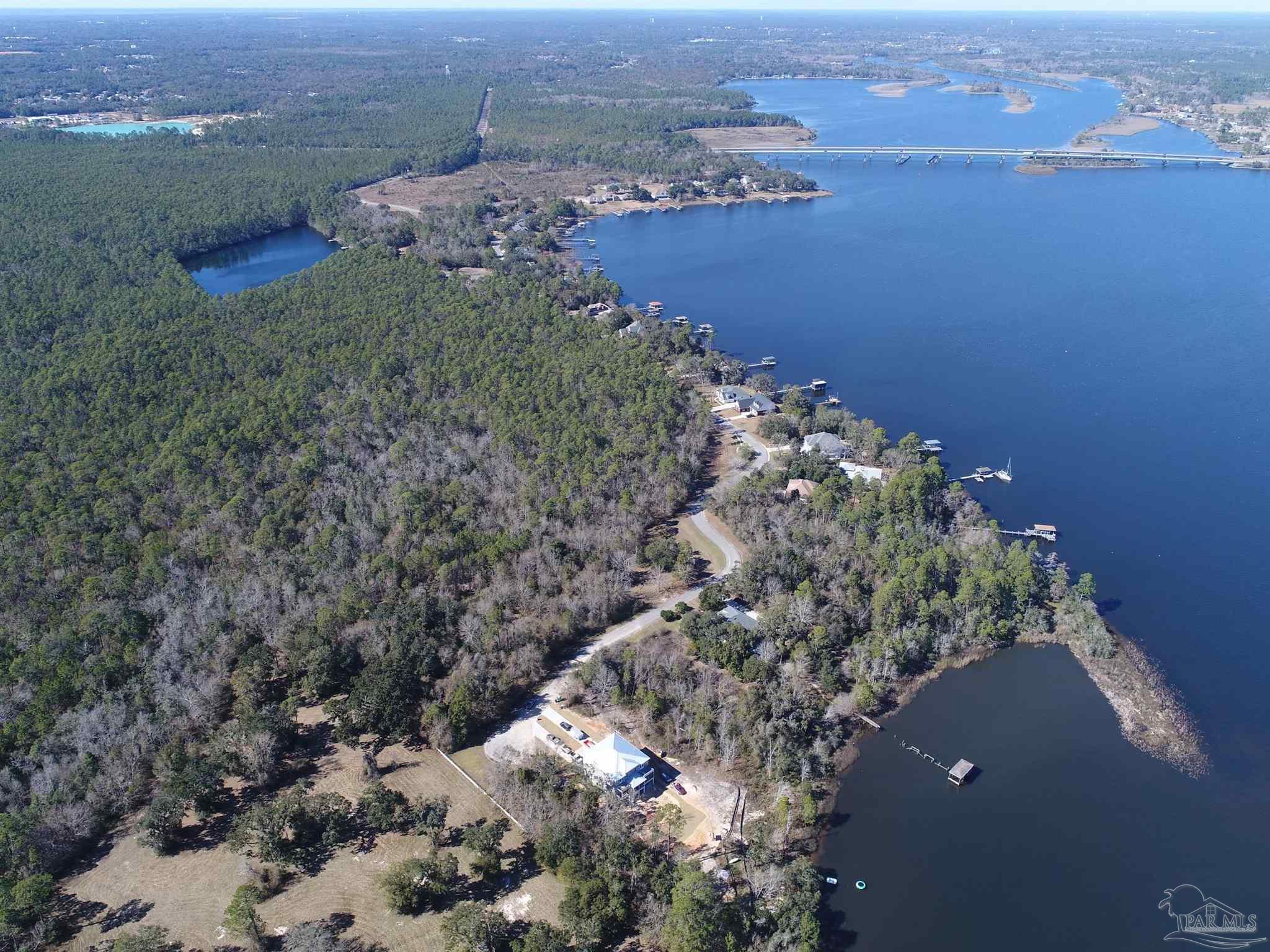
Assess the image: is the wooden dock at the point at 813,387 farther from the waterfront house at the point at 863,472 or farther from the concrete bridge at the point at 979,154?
the concrete bridge at the point at 979,154

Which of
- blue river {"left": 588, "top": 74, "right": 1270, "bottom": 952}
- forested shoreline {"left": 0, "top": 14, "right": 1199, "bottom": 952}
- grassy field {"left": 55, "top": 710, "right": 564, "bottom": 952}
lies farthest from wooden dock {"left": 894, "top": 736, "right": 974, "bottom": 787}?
grassy field {"left": 55, "top": 710, "right": 564, "bottom": 952}

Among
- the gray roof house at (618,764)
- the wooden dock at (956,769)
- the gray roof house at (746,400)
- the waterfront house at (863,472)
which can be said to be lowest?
the wooden dock at (956,769)

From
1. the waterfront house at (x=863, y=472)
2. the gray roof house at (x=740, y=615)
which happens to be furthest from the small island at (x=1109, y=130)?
the gray roof house at (x=740, y=615)

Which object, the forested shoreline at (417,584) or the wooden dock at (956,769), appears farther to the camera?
the wooden dock at (956,769)

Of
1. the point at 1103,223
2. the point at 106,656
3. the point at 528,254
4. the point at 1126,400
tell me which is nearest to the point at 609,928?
the point at 106,656

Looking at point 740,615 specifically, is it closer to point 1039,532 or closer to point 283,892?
point 1039,532

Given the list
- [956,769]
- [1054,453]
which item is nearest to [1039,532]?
[1054,453]

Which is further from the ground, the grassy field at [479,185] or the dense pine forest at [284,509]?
the grassy field at [479,185]
